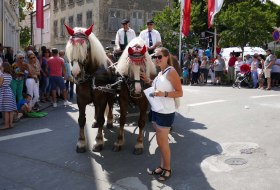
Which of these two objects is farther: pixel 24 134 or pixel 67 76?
pixel 67 76

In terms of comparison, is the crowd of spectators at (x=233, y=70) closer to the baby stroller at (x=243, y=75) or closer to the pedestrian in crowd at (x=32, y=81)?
the baby stroller at (x=243, y=75)

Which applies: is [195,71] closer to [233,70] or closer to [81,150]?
[233,70]

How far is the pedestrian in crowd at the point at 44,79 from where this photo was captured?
1262 centimetres

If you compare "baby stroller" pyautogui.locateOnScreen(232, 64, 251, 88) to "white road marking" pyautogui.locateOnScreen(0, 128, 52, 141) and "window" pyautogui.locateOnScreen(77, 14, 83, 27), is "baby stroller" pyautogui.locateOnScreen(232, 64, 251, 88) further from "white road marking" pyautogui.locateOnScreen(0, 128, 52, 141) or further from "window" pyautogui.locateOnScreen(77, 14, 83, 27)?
"window" pyautogui.locateOnScreen(77, 14, 83, 27)

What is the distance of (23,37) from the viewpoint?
40.0 metres

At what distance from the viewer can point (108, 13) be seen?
116ft

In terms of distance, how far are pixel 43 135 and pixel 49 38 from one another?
40480 millimetres

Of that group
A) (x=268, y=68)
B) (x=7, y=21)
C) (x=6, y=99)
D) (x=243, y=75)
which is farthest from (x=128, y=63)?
(x=7, y=21)

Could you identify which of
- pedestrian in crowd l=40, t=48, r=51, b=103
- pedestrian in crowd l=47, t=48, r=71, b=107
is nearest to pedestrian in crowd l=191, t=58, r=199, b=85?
pedestrian in crowd l=40, t=48, r=51, b=103

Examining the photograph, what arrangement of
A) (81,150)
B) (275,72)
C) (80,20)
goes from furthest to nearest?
1. (80,20)
2. (275,72)
3. (81,150)

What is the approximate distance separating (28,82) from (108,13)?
25.6m

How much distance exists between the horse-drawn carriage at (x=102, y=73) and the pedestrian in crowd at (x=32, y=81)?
15.4ft

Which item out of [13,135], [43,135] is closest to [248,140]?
[43,135]

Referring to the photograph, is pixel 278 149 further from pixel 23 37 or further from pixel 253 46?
pixel 23 37
